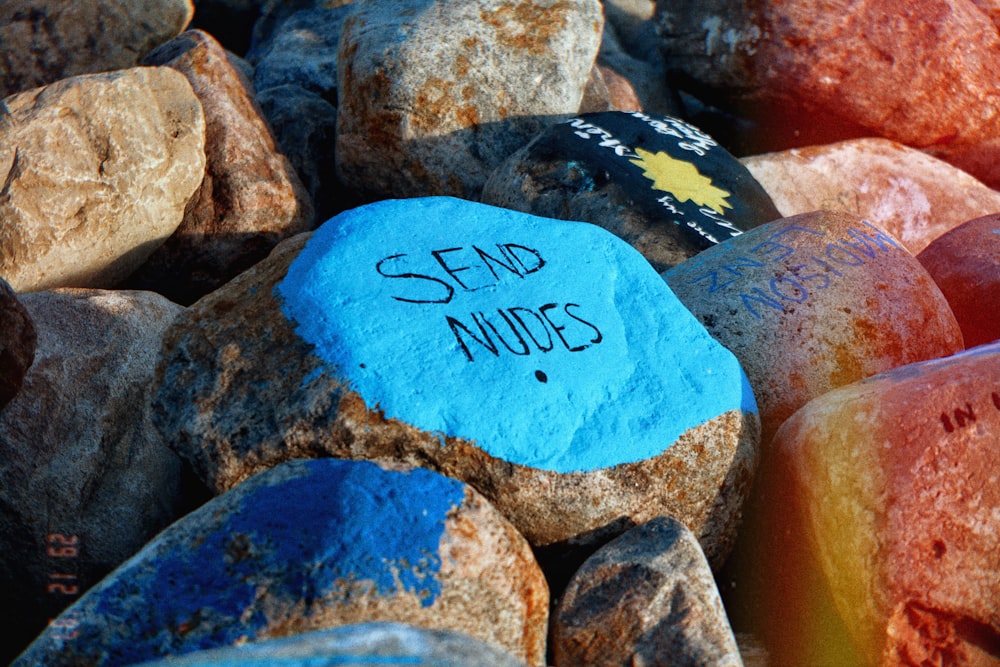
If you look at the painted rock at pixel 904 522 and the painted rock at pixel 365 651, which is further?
the painted rock at pixel 904 522

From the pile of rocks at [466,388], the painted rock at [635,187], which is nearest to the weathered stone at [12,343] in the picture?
the pile of rocks at [466,388]

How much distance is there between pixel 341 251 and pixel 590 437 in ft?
2.63

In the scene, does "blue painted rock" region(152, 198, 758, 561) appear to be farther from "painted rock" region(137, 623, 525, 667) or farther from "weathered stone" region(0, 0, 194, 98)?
"weathered stone" region(0, 0, 194, 98)

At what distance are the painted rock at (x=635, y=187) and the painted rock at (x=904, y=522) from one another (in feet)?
4.32

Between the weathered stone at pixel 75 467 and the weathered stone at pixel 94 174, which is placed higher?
the weathered stone at pixel 94 174

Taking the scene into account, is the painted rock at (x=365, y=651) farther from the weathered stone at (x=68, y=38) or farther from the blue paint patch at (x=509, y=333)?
the weathered stone at (x=68, y=38)

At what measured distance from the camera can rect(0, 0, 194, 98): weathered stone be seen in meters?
4.54

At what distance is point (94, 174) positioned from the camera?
136 inches

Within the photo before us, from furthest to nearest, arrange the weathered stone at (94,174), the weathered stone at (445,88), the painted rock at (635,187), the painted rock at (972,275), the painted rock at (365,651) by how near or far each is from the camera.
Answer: the weathered stone at (445,88) → the painted rock at (635,187) → the painted rock at (972,275) → the weathered stone at (94,174) → the painted rock at (365,651)

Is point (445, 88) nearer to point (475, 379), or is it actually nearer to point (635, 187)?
point (635, 187)

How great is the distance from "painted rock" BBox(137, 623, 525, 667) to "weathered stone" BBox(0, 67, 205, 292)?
90.5 inches

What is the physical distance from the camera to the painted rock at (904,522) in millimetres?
2176

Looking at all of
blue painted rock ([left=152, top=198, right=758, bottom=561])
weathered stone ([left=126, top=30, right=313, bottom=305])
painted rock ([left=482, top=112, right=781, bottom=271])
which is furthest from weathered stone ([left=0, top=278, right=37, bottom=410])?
painted rock ([left=482, top=112, right=781, bottom=271])

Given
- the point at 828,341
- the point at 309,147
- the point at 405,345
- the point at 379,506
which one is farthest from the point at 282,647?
the point at 309,147
